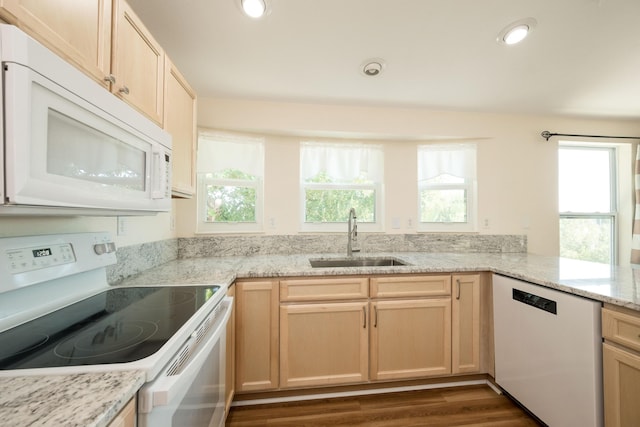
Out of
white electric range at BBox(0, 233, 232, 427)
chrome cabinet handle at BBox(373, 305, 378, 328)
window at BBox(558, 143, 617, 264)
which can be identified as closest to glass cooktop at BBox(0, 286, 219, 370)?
white electric range at BBox(0, 233, 232, 427)

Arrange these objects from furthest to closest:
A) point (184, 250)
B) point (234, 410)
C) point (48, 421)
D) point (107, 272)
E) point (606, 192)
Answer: point (606, 192), point (184, 250), point (234, 410), point (107, 272), point (48, 421)

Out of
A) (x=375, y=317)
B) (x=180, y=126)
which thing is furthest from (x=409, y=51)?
(x=375, y=317)

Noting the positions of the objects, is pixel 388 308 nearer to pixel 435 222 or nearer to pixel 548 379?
pixel 548 379

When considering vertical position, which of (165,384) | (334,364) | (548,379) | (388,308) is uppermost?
(165,384)

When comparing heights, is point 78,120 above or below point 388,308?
above

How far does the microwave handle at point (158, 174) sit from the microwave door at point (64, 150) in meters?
0.07

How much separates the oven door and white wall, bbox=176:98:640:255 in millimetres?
1276

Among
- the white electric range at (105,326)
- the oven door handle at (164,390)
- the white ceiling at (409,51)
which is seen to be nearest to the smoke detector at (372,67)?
the white ceiling at (409,51)

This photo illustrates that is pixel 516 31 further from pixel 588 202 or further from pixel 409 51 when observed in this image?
pixel 588 202

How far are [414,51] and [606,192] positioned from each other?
2778mm

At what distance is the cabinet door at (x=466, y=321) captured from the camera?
1700 mm

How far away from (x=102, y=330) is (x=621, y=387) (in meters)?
1.97

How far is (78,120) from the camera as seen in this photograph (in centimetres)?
66

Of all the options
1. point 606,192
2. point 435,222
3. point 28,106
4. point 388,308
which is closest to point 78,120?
point 28,106
